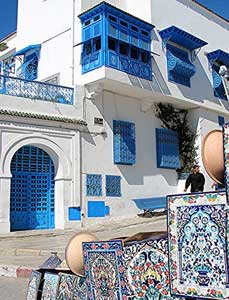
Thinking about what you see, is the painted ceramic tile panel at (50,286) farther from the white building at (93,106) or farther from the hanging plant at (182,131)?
the hanging plant at (182,131)

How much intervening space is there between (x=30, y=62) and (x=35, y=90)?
4.21 metres

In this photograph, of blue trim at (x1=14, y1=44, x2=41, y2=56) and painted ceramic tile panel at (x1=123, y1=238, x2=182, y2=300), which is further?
blue trim at (x1=14, y1=44, x2=41, y2=56)

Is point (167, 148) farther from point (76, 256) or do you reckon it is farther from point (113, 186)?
point (76, 256)

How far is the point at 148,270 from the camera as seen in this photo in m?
2.23

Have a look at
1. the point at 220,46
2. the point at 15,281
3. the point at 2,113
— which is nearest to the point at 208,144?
the point at 15,281

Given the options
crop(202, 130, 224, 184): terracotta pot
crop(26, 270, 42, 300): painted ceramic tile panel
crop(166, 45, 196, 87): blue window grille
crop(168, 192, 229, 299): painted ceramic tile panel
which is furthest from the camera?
crop(166, 45, 196, 87): blue window grille

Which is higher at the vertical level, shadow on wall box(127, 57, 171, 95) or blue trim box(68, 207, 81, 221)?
shadow on wall box(127, 57, 171, 95)

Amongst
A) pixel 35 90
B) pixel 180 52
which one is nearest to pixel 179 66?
pixel 180 52

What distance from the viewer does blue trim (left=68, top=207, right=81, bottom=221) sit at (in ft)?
45.0

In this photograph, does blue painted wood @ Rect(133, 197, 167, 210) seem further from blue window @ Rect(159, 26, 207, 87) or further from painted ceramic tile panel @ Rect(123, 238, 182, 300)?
painted ceramic tile panel @ Rect(123, 238, 182, 300)

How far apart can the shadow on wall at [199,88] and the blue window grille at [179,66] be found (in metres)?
0.35

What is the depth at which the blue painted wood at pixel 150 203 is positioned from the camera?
624 inches

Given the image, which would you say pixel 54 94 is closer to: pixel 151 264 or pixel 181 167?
pixel 181 167

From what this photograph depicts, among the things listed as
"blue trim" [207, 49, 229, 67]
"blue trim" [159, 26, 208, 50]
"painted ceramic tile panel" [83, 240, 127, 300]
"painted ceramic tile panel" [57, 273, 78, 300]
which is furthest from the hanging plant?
"painted ceramic tile panel" [83, 240, 127, 300]
